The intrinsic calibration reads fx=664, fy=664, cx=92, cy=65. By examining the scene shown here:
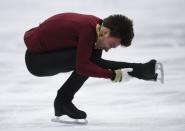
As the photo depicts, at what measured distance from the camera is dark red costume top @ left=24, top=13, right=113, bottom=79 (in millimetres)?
3207

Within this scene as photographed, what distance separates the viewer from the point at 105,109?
13.3ft

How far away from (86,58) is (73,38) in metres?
0.15

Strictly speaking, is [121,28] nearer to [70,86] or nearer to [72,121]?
[70,86]

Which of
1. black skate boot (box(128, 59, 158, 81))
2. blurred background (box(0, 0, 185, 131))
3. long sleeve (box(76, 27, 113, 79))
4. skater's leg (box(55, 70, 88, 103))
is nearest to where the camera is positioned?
long sleeve (box(76, 27, 113, 79))

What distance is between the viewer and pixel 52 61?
3.39 m

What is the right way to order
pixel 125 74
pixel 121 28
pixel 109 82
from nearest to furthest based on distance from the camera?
pixel 121 28, pixel 125 74, pixel 109 82

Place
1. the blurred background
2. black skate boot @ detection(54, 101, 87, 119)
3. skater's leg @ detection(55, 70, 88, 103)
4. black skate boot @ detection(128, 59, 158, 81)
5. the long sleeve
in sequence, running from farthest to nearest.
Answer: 1. the blurred background
2. black skate boot @ detection(54, 101, 87, 119)
3. skater's leg @ detection(55, 70, 88, 103)
4. black skate boot @ detection(128, 59, 158, 81)
5. the long sleeve

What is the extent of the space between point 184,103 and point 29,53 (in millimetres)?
1131

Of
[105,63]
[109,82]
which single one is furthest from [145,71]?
[109,82]

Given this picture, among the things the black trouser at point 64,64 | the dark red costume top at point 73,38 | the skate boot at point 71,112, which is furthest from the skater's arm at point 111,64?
the skate boot at point 71,112

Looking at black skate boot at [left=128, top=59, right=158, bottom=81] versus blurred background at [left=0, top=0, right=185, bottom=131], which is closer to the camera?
black skate boot at [left=128, top=59, right=158, bottom=81]

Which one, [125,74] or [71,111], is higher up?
[125,74]

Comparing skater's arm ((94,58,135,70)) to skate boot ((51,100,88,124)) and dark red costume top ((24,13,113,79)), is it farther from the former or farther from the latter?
skate boot ((51,100,88,124))

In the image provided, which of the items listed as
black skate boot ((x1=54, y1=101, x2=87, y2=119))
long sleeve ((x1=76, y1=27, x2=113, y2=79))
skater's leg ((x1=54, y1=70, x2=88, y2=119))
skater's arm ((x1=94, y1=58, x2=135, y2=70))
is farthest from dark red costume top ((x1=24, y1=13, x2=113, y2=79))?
black skate boot ((x1=54, y1=101, x2=87, y2=119))
